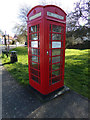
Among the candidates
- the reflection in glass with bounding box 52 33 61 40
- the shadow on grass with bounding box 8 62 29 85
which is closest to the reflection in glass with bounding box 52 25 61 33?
the reflection in glass with bounding box 52 33 61 40


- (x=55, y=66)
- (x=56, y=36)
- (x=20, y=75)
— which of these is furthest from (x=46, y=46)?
(x=20, y=75)

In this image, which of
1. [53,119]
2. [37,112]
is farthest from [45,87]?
[53,119]

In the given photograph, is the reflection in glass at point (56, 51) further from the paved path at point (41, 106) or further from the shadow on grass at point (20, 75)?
the shadow on grass at point (20, 75)

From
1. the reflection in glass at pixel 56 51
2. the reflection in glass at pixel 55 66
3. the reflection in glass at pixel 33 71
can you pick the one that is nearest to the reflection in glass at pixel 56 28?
the reflection in glass at pixel 56 51

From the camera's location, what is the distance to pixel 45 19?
2324 millimetres

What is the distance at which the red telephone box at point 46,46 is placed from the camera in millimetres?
2416

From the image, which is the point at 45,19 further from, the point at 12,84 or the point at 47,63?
the point at 12,84

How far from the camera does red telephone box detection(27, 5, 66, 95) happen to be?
242cm

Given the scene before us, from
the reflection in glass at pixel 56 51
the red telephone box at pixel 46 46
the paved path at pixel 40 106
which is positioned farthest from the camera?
the reflection in glass at pixel 56 51

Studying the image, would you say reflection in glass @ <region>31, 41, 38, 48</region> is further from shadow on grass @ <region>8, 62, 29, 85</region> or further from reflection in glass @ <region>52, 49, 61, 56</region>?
shadow on grass @ <region>8, 62, 29, 85</region>

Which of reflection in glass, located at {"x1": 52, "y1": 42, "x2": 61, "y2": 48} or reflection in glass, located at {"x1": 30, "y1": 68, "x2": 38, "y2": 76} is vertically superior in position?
reflection in glass, located at {"x1": 52, "y1": 42, "x2": 61, "y2": 48}

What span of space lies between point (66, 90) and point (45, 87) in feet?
3.06

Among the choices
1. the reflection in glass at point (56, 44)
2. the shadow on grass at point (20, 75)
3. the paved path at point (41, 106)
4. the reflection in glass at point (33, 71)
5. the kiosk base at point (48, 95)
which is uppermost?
the reflection in glass at point (56, 44)

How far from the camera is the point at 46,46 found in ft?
8.07
